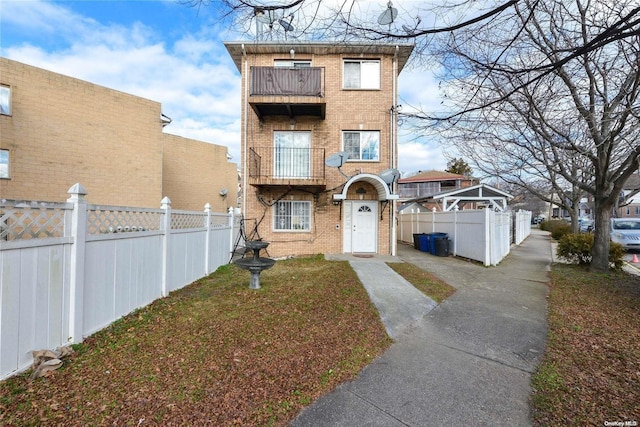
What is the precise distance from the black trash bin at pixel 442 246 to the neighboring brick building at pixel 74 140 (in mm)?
13046

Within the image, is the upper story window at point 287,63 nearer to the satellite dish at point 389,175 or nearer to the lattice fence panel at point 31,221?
the satellite dish at point 389,175

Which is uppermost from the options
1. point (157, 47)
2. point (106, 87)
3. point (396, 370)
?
point (106, 87)

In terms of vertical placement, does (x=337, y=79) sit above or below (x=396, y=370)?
above

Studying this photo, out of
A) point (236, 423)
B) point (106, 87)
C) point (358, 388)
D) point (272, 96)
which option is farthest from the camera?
point (106, 87)

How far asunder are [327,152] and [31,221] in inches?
365

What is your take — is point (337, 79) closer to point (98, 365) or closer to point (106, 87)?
point (106, 87)

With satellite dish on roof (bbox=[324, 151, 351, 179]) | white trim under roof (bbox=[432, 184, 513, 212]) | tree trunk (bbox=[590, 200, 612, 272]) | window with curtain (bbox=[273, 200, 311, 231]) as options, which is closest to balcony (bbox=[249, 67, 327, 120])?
satellite dish on roof (bbox=[324, 151, 351, 179])

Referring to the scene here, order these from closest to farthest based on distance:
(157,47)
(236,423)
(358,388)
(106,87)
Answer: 1. (236,423)
2. (358,388)
3. (157,47)
4. (106,87)

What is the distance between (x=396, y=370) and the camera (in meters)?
3.31

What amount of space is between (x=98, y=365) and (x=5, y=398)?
2.27 feet

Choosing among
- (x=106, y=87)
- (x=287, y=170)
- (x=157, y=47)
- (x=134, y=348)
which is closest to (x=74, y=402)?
(x=134, y=348)

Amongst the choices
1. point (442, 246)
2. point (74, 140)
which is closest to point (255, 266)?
point (442, 246)

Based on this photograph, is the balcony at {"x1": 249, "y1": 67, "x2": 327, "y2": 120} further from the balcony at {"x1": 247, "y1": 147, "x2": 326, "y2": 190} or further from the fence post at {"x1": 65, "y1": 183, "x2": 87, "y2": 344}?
the fence post at {"x1": 65, "y1": 183, "x2": 87, "y2": 344}

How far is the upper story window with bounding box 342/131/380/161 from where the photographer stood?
11.4 metres
